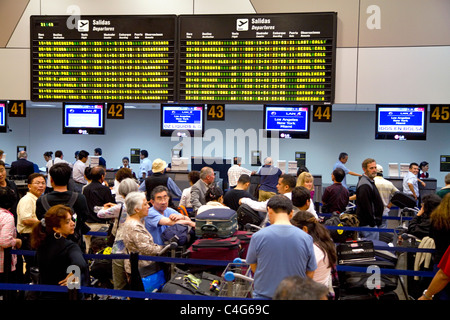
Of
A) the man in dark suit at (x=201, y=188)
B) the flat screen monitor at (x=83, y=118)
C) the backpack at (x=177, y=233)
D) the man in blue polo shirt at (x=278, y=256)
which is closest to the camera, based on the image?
the man in blue polo shirt at (x=278, y=256)

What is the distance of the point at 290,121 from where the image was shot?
8320 millimetres

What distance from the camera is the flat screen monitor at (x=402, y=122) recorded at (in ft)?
26.5

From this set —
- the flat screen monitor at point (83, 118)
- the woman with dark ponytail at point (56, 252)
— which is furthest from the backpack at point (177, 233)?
the flat screen monitor at point (83, 118)

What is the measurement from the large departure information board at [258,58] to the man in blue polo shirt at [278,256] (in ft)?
15.9

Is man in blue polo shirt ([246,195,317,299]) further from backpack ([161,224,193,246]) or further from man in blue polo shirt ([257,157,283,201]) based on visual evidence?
man in blue polo shirt ([257,157,283,201])

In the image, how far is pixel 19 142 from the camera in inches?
714

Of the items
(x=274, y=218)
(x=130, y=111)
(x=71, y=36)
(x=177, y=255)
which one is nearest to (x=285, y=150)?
(x=130, y=111)

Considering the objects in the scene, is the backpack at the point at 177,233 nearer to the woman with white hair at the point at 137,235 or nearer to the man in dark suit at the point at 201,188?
the woman with white hair at the point at 137,235

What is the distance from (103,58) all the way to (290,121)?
132 inches

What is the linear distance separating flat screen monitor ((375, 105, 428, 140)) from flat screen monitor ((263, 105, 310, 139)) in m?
1.22

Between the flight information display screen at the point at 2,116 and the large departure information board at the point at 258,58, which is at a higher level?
the large departure information board at the point at 258,58

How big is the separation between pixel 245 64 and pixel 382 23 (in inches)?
91.6

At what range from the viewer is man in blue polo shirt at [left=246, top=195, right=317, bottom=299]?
3195mm
